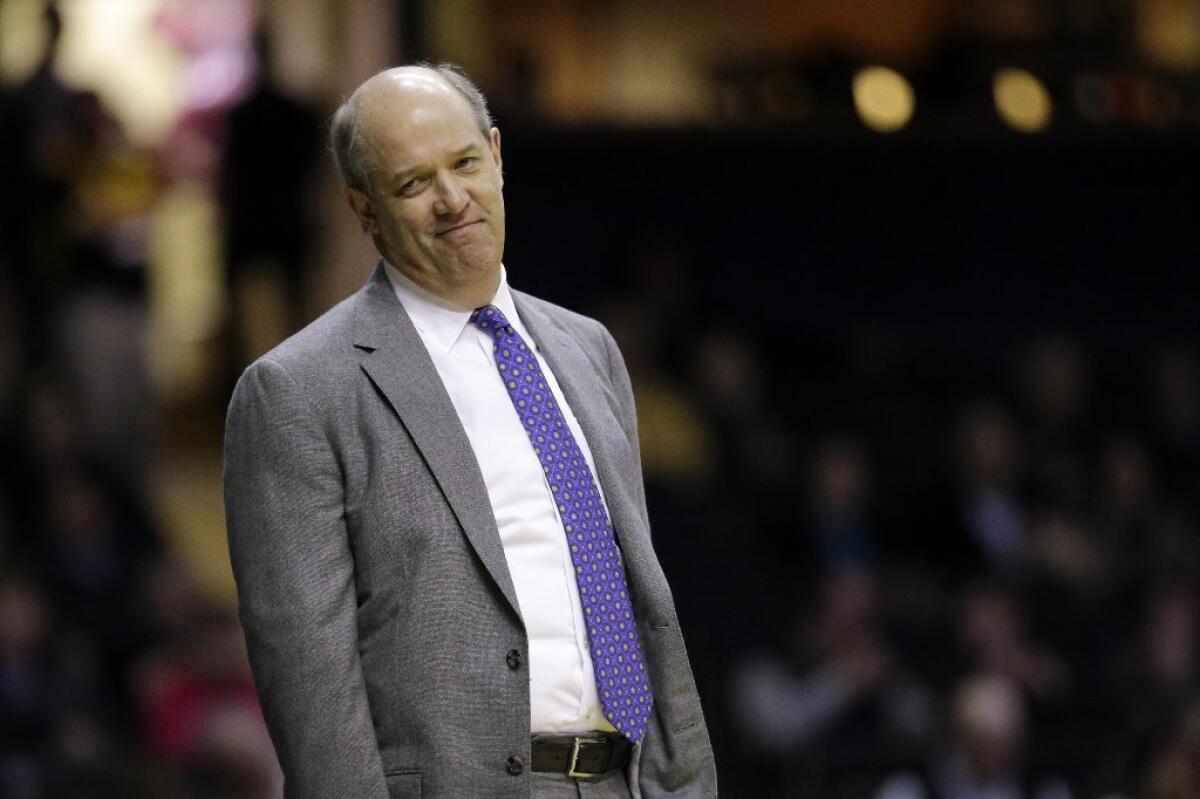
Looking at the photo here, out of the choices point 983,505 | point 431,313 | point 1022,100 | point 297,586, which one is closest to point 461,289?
point 431,313

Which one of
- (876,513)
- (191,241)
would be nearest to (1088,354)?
(876,513)

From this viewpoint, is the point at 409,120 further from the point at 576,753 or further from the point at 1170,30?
the point at 1170,30

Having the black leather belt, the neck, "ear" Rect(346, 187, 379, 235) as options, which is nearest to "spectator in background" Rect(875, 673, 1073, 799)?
the black leather belt

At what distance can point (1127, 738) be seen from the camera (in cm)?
609

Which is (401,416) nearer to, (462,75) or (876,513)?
(462,75)

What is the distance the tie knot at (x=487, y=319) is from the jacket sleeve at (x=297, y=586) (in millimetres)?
257

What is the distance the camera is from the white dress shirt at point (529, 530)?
2375 millimetres

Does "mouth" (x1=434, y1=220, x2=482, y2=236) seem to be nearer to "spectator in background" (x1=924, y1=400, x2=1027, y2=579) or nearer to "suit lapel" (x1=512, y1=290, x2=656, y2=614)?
"suit lapel" (x1=512, y1=290, x2=656, y2=614)

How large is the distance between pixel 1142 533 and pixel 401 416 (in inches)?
232

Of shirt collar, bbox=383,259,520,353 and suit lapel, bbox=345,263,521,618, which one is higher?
shirt collar, bbox=383,259,520,353

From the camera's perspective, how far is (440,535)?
2312 mm

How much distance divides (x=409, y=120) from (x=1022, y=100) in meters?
6.78

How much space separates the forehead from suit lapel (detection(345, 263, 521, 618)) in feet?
0.62

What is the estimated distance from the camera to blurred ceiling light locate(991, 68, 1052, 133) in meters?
8.72
